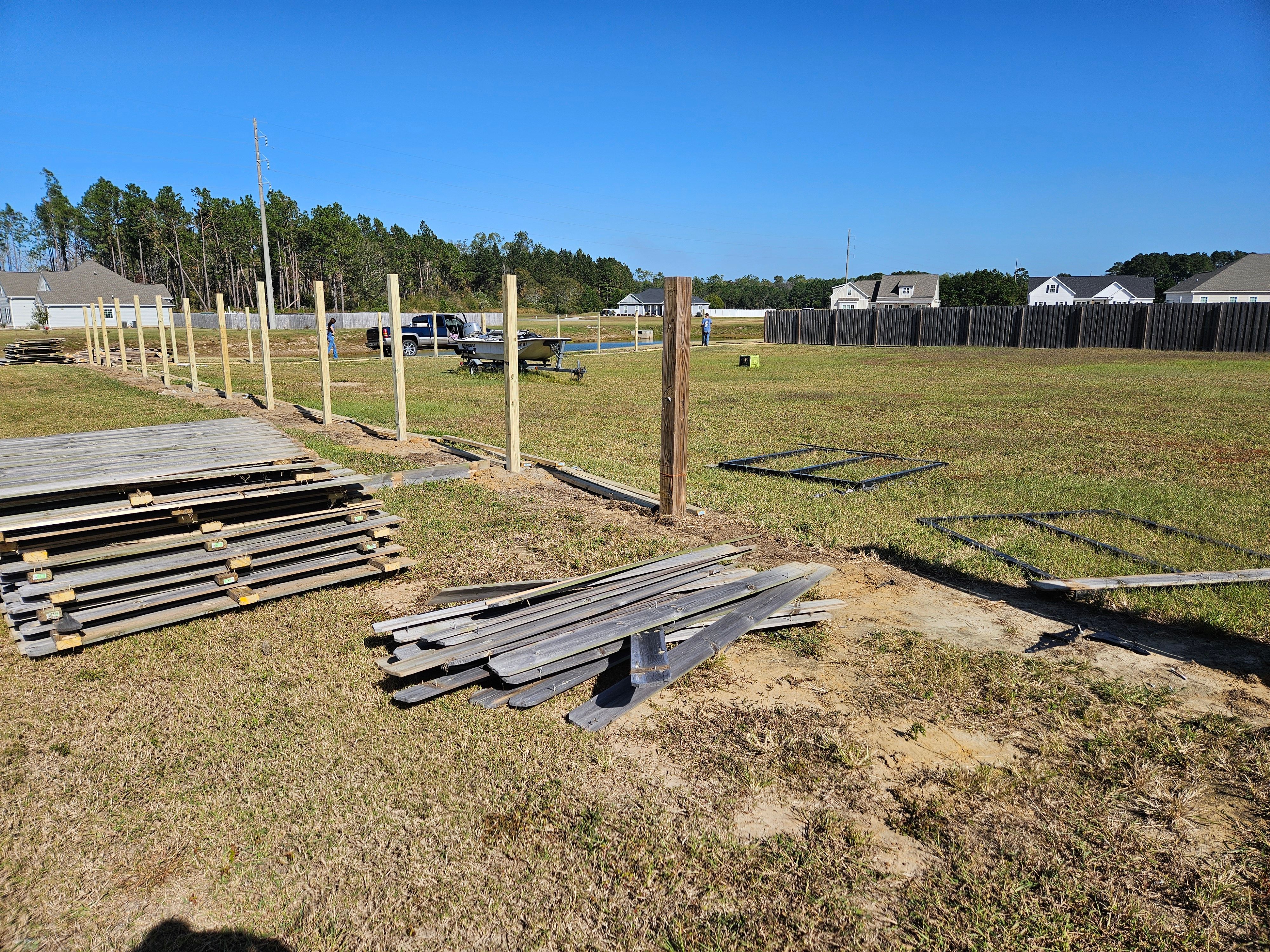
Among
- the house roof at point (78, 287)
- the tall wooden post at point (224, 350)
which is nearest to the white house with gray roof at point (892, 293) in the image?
the house roof at point (78, 287)

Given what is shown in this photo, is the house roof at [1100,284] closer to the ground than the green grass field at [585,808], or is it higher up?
higher up

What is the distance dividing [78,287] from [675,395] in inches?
3210

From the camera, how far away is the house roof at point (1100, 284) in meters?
77.6

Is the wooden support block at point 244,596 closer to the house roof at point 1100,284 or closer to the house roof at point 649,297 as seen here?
the house roof at point 1100,284

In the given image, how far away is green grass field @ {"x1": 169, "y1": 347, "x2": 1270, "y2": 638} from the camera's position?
21.1ft

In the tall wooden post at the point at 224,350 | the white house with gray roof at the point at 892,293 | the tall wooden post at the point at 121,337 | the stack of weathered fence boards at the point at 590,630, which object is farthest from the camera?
the white house with gray roof at the point at 892,293

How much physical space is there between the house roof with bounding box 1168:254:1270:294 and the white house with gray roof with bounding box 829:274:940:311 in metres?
28.6

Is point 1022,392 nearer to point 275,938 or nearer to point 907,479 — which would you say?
point 907,479

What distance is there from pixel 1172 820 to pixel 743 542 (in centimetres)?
380

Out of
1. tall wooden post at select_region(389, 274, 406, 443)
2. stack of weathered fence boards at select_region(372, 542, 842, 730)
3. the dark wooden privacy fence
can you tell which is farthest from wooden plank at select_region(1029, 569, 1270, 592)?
the dark wooden privacy fence

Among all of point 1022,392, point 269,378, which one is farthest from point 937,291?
point 269,378

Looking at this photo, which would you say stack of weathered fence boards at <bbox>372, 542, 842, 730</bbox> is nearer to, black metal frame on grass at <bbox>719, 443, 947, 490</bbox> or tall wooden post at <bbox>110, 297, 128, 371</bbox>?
black metal frame on grass at <bbox>719, 443, 947, 490</bbox>

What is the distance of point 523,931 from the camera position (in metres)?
2.54

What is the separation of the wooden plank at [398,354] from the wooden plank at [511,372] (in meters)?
1.49
